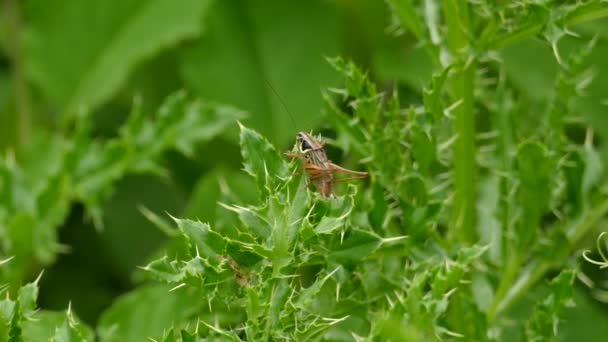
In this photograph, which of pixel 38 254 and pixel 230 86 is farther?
pixel 230 86

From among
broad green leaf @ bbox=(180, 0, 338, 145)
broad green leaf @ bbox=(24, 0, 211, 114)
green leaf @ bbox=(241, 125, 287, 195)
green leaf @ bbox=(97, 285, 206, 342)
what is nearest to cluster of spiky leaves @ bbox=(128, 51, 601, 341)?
green leaf @ bbox=(241, 125, 287, 195)

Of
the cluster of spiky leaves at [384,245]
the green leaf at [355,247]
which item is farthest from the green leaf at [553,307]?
the green leaf at [355,247]

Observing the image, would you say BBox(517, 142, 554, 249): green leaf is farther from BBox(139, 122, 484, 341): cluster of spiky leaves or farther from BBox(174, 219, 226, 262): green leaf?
BBox(174, 219, 226, 262): green leaf

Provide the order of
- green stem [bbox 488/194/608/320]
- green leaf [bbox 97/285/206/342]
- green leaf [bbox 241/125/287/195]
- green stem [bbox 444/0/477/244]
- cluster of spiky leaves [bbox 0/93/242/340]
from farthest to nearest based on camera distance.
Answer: cluster of spiky leaves [bbox 0/93/242/340] → green leaf [bbox 97/285/206/342] → green stem [bbox 488/194/608/320] → green stem [bbox 444/0/477/244] → green leaf [bbox 241/125/287/195]

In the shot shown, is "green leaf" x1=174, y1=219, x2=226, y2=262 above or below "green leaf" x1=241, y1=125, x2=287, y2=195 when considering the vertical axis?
below

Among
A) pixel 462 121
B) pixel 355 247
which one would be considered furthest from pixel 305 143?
pixel 462 121

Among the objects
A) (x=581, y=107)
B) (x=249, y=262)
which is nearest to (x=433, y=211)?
(x=249, y=262)

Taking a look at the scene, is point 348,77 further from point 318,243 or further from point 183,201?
point 183,201

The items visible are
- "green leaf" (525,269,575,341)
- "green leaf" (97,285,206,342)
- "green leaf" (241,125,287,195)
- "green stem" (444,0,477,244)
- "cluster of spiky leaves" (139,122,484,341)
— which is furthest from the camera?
"green leaf" (97,285,206,342)
